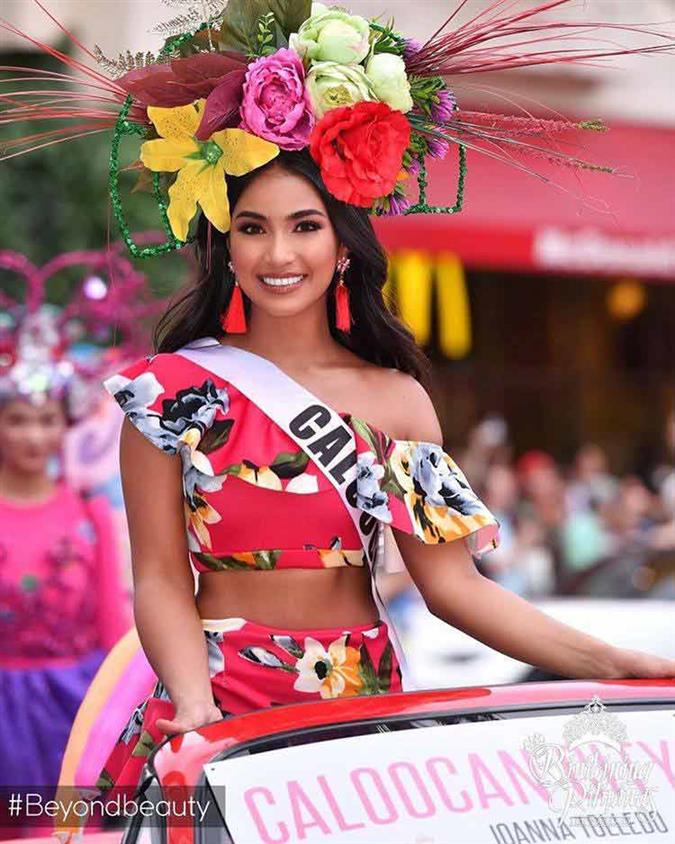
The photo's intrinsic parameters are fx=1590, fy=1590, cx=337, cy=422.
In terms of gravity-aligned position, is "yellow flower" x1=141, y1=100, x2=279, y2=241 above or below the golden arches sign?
below

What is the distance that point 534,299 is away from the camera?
16.5 metres

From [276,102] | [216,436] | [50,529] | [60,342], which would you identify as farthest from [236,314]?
[60,342]

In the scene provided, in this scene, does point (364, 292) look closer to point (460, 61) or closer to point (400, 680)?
point (460, 61)

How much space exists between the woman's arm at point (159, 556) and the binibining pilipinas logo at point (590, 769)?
69cm

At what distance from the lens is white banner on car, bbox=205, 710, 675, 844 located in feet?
6.79

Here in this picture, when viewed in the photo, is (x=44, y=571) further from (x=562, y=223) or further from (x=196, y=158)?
(x=562, y=223)

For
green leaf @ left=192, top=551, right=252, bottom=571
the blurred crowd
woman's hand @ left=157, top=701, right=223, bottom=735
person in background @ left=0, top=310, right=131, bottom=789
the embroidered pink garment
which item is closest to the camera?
woman's hand @ left=157, top=701, right=223, bottom=735

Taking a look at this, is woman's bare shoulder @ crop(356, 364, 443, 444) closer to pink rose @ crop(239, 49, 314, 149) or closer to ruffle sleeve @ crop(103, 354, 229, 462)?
ruffle sleeve @ crop(103, 354, 229, 462)

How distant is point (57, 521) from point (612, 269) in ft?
29.9

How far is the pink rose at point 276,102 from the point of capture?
2791 mm

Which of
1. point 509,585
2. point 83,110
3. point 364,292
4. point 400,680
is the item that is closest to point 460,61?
point 364,292

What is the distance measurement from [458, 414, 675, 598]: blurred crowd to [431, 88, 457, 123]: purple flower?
5.05 meters

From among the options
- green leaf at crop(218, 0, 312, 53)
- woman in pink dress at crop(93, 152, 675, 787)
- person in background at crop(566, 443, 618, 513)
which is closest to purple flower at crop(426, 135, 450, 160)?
woman in pink dress at crop(93, 152, 675, 787)

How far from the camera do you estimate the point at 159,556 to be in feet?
9.13
